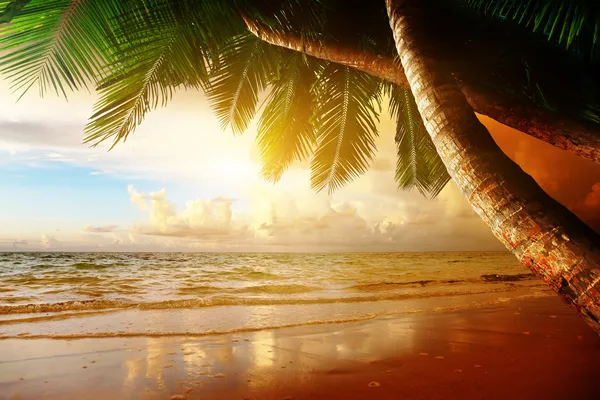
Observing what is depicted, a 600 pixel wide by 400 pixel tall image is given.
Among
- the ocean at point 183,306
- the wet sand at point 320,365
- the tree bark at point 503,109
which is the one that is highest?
the tree bark at point 503,109

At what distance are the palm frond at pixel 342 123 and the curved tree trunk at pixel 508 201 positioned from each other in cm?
309

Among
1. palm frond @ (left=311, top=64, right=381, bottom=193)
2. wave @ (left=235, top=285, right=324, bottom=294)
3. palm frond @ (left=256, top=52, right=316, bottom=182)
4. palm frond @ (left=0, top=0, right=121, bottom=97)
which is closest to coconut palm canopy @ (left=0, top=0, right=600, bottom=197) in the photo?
palm frond @ (left=0, top=0, right=121, bottom=97)

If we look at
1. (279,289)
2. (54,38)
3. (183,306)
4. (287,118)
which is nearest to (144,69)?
(54,38)

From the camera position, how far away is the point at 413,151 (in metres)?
6.43

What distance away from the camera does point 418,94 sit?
2.07 m

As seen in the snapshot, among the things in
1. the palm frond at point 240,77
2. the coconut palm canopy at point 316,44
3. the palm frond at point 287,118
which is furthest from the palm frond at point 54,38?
the palm frond at point 287,118

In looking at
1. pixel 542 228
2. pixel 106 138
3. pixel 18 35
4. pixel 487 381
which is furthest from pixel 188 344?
pixel 542 228

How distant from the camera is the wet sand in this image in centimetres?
287

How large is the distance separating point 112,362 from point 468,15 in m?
4.42

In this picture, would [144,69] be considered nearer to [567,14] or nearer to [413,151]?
[567,14]

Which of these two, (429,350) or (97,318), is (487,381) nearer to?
(429,350)

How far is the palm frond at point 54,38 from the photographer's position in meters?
2.69

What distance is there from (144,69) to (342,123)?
2857 mm

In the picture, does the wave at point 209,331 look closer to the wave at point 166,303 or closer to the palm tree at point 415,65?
the wave at point 166,303
